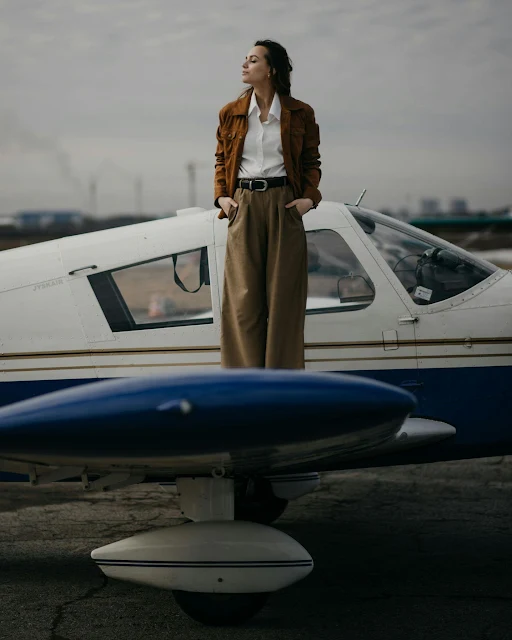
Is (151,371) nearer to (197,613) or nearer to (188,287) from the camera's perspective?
(188,287)

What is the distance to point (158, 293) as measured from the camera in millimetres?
4621

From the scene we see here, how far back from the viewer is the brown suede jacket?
4.18 metres

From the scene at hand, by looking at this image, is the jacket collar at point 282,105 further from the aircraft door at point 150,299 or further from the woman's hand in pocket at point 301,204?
the aircraft door at point 150,299

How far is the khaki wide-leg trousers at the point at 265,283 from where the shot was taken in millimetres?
4145

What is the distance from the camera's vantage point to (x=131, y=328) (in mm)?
4484

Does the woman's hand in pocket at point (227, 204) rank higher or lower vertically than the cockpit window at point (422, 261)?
higher

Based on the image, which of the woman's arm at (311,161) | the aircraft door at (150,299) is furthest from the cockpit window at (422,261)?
the aircraft door at (150,299)

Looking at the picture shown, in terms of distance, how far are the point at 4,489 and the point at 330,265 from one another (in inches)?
153

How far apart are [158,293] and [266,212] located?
2.60 feet

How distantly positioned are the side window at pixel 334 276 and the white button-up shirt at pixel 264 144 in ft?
1.79

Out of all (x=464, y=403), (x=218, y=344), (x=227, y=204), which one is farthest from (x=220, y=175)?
(x=464, y=403)

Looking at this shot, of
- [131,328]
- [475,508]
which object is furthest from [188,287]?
[475,508]

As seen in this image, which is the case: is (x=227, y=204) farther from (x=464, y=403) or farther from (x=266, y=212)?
(x=464, y=403)

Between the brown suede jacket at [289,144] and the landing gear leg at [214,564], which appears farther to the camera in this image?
the brown suede jacket at [289,144]
